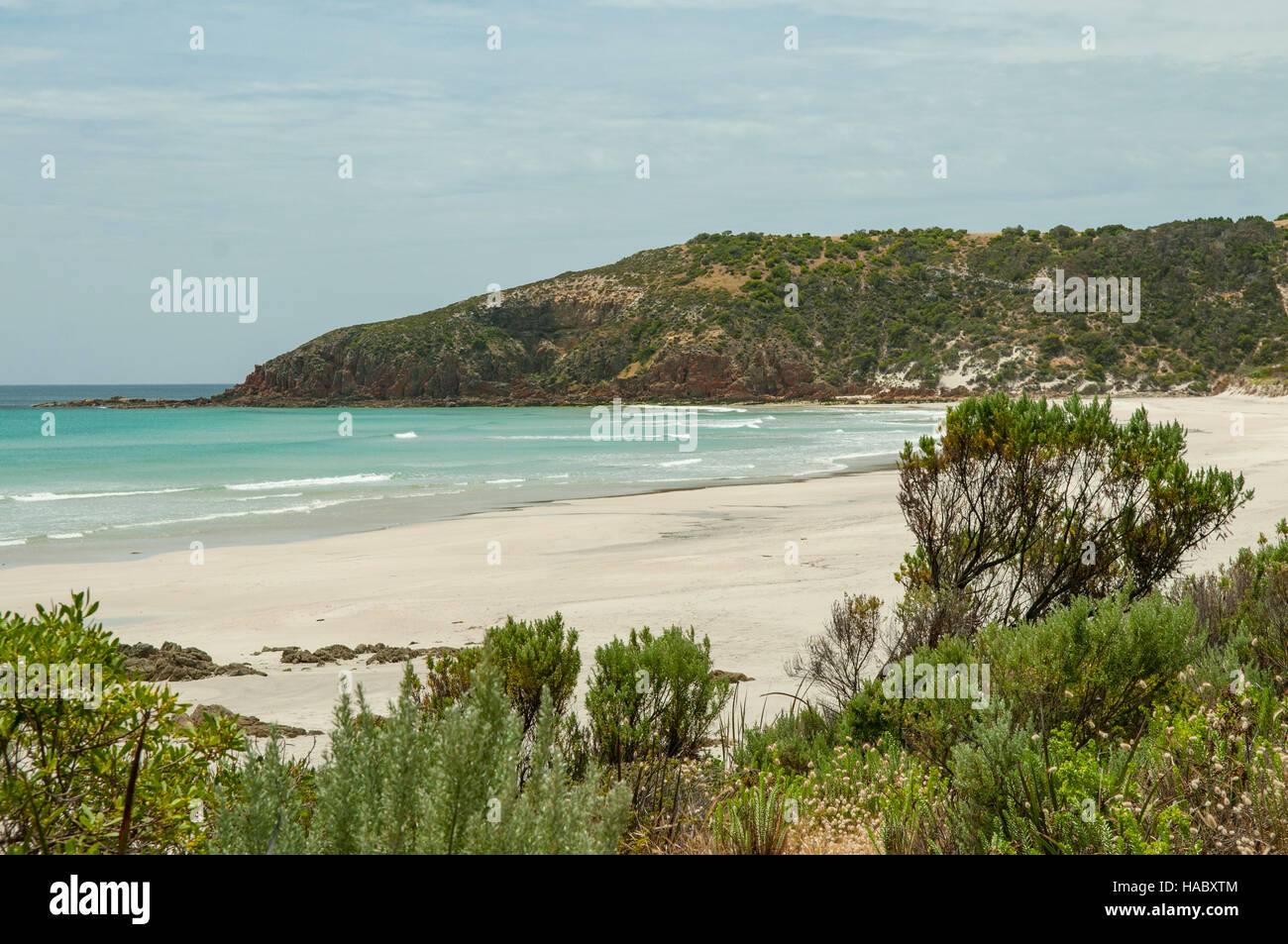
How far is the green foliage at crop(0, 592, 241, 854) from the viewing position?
255 cm

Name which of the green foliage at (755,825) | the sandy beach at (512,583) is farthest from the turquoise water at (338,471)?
the green foliage at (755,825)

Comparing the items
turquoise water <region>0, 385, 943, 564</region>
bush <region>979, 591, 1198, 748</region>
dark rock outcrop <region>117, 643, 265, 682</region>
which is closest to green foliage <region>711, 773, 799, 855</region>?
bush <region>979, 591, 1198, 748</region>

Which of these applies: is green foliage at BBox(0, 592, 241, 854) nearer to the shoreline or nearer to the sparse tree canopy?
the sparse tree canopy

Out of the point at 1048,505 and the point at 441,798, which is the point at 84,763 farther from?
the point at 1048,505

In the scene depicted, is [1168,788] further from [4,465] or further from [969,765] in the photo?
[4,465]

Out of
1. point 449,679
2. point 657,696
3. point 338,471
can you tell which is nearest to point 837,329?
point 338,471

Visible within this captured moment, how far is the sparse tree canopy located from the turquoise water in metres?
14.2

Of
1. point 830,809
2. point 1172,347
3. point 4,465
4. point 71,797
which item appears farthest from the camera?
point 1172,347

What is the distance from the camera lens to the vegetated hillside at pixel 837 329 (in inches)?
2987

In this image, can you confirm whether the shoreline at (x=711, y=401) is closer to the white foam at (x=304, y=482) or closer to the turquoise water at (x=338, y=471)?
the turquoise water at (x=338, y=471)

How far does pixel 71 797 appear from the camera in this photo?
2.70 meters

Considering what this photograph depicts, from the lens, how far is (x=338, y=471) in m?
34.3
